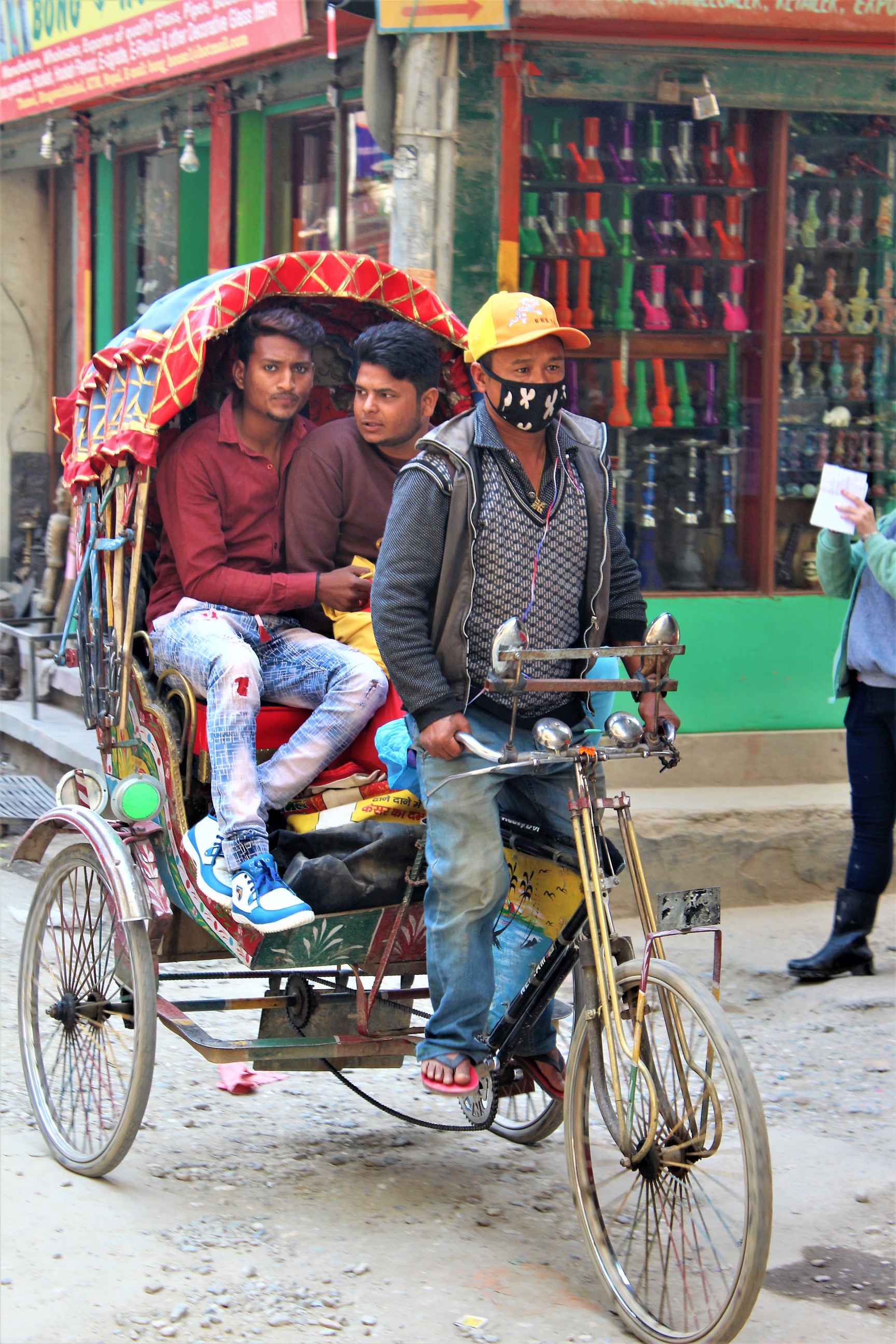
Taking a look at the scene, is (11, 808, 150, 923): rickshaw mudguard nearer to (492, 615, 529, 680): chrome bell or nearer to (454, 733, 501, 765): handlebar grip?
(454, 733, 501, 765): handlebar grip

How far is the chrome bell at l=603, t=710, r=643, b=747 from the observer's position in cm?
287

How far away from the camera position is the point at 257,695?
3.55 meters

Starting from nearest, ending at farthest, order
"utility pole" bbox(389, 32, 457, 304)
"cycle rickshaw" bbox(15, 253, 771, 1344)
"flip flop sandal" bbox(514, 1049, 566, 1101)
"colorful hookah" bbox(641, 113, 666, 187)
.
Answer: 1. "cycle rickshaw" bbox(15, 253, 771, 1344)
2. "flip flop sandal" bbox(514, 1049, 566, 1101)
3. "utility pole" bbox(389, 32, 457, 304)
4. "colorful hookah" bbox(641, 113, 666, 187)

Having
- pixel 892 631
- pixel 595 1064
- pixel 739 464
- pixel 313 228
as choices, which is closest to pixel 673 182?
pixel 739 464

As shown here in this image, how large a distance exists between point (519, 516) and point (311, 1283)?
1672 mm

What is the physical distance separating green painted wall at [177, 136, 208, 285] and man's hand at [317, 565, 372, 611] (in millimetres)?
5732

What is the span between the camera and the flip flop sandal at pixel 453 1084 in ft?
10.2

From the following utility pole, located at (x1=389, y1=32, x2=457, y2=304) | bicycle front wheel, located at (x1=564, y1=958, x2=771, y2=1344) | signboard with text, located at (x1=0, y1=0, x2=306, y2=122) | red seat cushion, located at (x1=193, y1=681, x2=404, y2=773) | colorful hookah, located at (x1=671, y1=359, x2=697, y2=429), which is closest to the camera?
bicycle front wheel, located at (x1=564, y1=958, x2=771, y2=1344)

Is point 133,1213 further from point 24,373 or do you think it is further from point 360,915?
point 24,373

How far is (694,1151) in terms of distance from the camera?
2.79m

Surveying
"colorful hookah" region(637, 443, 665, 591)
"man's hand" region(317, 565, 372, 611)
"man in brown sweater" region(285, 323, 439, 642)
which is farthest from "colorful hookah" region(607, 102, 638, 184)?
"man's hand" region(317, 565, 372, 611)

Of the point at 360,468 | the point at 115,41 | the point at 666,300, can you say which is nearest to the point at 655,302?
the point at 666,300

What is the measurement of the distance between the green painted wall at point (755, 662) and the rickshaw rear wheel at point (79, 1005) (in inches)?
134

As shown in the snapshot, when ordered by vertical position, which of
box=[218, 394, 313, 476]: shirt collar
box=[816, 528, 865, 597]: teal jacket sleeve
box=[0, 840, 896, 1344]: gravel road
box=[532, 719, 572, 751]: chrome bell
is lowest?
box=[0, 840, 896, 1344]: gravel road
